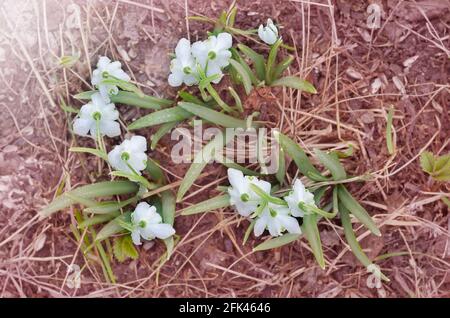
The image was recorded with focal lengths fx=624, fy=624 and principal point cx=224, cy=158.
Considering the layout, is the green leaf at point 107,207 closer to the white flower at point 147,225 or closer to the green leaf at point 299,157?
the white flower at point 147,225

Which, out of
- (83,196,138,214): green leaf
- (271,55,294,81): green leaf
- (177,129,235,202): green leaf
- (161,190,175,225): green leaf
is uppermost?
(271,55,294,81): green leaf

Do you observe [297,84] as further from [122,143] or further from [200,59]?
[122,143]

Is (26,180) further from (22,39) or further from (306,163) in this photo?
(306,163)

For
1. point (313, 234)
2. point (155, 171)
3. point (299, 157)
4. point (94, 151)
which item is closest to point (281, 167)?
point (299, 157)

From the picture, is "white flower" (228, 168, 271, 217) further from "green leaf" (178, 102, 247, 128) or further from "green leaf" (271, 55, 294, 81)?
"green leaf" (271, 55, 294, 81)

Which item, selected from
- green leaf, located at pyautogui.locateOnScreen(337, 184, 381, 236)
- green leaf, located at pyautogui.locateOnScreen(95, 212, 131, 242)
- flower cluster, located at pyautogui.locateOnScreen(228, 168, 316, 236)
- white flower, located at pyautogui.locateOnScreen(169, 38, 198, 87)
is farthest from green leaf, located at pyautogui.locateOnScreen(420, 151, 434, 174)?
green leaf, located at pyautogui.locateOnScreen(95, 212, 131, 242)

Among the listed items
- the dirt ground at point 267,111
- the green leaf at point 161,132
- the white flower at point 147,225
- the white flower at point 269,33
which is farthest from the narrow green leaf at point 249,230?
the white flower at point 269,33
